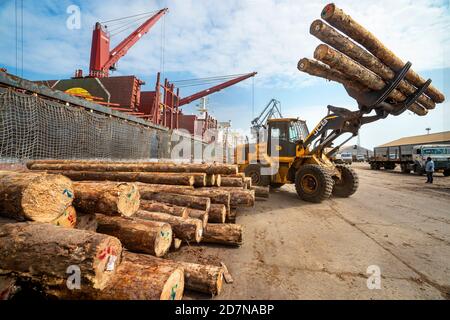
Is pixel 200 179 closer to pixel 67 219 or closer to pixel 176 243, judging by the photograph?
pixel 176 243

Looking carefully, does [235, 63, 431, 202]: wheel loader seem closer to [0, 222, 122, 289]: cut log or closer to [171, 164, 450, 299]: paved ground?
[171, 164, 450, 299]: paved ground

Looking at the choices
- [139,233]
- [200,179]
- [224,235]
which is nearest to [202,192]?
[200,179]

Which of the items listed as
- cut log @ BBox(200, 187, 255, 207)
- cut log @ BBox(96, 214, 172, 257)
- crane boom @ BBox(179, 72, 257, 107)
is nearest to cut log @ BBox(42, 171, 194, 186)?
cut log @ BBox(200, 187, 255, 207)

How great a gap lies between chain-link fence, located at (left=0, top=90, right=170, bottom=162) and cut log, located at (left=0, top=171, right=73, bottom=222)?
160 inches

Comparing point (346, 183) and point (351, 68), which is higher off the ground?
point (351, 68)

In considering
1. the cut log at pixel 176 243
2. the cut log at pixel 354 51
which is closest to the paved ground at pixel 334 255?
the cut log at pixel 176 243

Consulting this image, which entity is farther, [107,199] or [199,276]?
[107,199]

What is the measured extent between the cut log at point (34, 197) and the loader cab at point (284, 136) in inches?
279

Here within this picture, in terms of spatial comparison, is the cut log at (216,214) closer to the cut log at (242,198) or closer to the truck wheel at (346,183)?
the cut log at (242,198)

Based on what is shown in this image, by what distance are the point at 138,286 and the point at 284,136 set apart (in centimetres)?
733

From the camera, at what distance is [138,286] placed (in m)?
1.80

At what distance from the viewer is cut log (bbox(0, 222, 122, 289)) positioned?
5.62 ft
